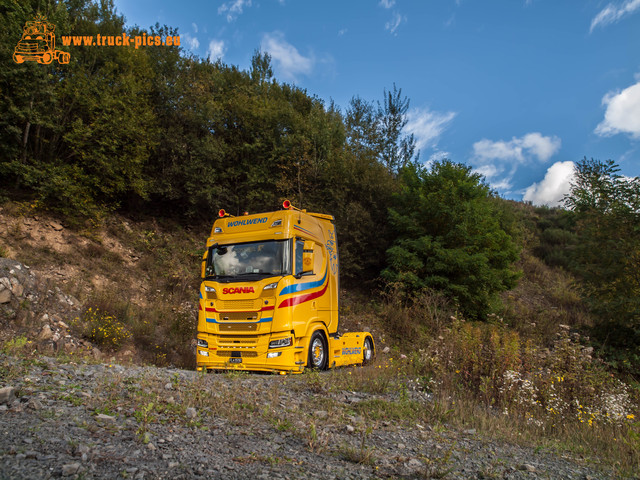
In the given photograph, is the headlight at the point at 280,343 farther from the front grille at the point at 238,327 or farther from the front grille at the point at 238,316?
the front grille at the point at 238,316

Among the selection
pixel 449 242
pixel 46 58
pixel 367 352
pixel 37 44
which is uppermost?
pixel 37 44

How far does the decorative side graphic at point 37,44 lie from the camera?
1347 centimetres

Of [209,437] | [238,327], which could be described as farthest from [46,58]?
[209,437]

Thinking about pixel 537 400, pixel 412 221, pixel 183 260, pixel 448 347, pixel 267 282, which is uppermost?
pixel 412 221

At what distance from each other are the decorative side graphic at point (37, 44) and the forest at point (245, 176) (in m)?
0.30

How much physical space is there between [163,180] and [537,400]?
17830 millimetres

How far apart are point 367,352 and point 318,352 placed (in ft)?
9.01

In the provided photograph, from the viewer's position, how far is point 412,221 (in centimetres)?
1964

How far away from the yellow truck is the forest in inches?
361

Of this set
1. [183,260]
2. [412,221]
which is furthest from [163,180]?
[412,221]

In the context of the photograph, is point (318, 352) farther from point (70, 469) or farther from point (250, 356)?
point (70, 469)

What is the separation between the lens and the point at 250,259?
8.69 meters

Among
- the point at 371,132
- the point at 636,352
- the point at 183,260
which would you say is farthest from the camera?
the point at 371,132

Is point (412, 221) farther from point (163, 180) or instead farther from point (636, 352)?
point (163, 180)
